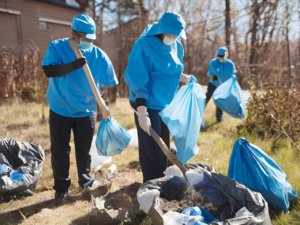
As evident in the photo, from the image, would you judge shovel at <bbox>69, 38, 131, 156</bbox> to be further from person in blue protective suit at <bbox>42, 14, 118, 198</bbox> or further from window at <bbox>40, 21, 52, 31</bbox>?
window at <bbox>40, 21, 52, 31</bbox>

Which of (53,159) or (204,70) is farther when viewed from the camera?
(204,70)

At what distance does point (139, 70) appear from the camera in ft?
5.76

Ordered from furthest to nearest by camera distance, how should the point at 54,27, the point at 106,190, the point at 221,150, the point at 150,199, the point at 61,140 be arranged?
the point at 54,27, the point at 221,150, the point at 106,190, the point at 61,140, the point at 150,199

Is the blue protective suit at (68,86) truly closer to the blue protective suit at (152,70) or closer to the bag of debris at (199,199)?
the blue protective suit at (152,70)

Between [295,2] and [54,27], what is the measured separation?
1014 centimetres

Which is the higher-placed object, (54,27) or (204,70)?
(54,27)

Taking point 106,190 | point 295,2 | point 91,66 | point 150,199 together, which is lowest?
point 106,190

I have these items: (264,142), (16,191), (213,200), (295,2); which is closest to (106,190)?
(16,191)

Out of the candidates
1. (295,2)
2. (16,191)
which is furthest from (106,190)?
(295,2)

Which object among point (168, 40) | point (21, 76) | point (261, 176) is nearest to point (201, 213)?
point (261, 176)

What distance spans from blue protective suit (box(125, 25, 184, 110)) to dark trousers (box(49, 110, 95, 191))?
2.05 ft

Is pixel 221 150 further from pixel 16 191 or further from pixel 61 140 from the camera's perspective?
pixel 16 191

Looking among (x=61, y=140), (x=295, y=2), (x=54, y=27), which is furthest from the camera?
(x=54, y=27)

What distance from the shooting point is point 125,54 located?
56.2ft
